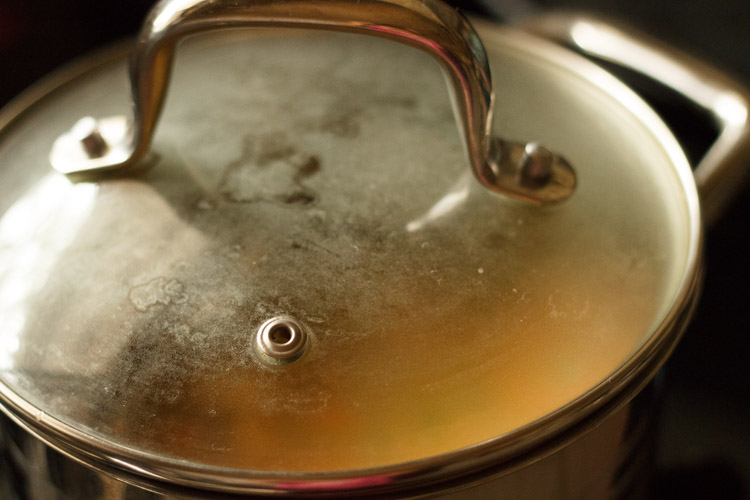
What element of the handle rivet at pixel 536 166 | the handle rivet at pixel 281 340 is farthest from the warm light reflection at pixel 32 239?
the handle rivet at pixel 536 166

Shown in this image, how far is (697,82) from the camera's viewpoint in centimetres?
79

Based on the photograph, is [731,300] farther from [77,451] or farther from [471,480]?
[77,451]

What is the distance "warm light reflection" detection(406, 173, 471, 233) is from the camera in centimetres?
58

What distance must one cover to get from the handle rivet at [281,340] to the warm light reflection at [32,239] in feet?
0.65

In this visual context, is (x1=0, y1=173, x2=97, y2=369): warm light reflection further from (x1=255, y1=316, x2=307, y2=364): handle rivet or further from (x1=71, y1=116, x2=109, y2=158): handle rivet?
(x1=255, y1=316, x2=307, y2=364): handle rivet

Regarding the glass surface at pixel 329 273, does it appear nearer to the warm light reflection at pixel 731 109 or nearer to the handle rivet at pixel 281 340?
the handle rivet at pixel 281 340

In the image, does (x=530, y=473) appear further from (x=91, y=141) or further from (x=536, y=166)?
(x=91, y=141)

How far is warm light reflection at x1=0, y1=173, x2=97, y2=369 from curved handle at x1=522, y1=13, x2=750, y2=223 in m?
0.59

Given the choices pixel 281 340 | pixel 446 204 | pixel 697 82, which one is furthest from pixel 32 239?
pixel 697 82

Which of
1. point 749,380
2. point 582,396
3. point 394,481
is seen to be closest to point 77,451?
point 394,481

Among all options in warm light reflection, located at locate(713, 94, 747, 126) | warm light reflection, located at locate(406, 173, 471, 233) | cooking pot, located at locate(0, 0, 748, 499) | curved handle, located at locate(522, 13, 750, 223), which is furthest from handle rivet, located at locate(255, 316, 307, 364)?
warm light reflection, located at locate(713, 94, 747, 126)

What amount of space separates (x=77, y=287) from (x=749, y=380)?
1.19 meters

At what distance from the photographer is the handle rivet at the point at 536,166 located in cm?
60

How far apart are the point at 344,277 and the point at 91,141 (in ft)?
0.98
